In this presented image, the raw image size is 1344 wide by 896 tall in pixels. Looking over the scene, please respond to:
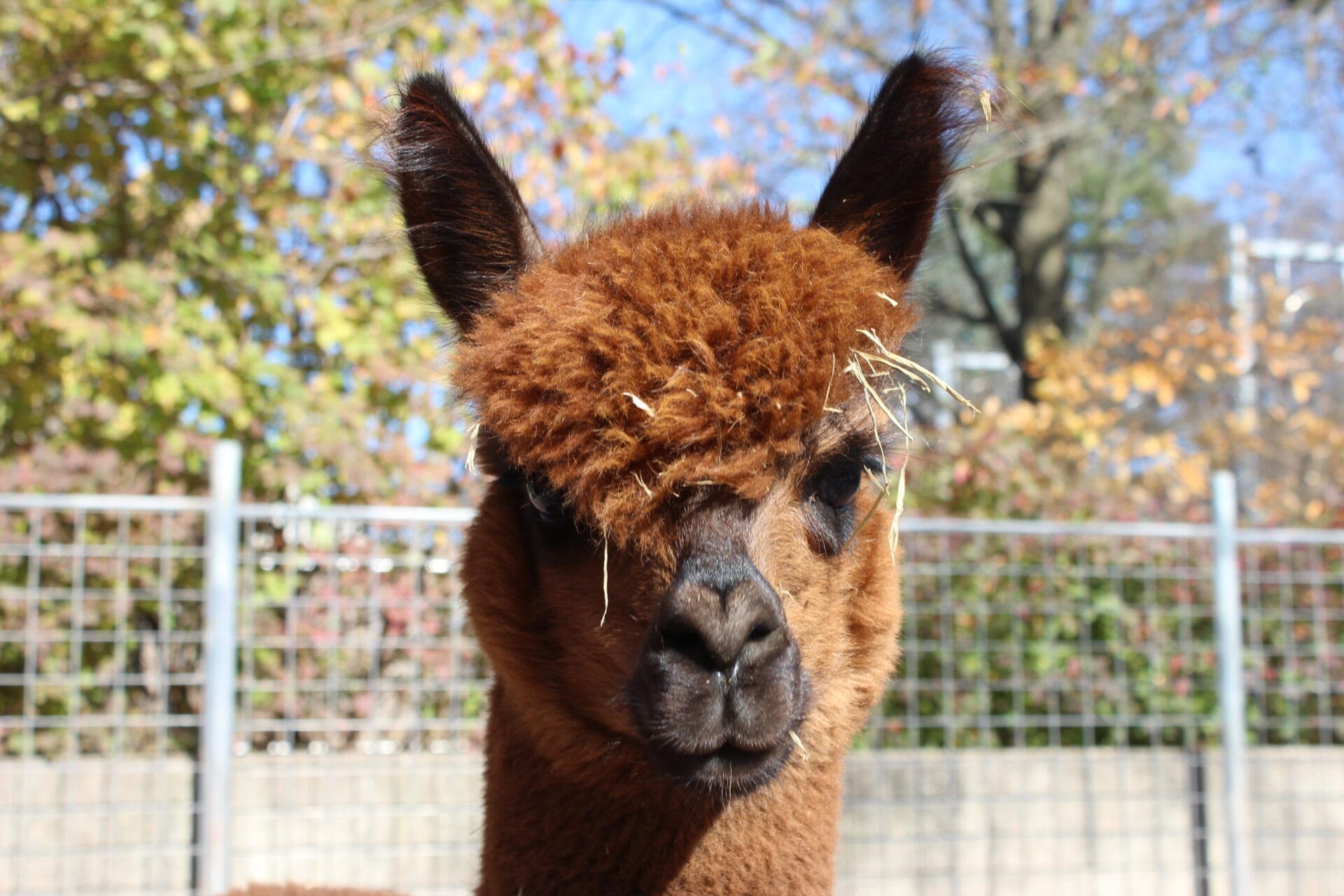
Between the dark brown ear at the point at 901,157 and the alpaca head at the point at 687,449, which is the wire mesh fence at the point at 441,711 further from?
the dark brown ear at the point at 901,157

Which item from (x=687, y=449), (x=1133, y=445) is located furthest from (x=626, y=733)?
(x=1133, y=445)

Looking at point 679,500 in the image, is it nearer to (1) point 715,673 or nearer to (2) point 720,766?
(1) point 715,673

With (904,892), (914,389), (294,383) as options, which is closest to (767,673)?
(914,389)

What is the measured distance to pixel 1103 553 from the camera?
21.7ft

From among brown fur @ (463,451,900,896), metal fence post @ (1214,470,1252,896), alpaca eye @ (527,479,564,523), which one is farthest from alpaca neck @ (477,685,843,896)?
metal fence post @ (1214,470,1252,896)

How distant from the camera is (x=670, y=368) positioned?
71.7 inches

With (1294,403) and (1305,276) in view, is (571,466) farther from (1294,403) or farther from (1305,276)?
(1305,276)

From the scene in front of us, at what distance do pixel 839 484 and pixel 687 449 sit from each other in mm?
425

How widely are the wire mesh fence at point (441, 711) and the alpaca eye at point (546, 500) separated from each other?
2975mm

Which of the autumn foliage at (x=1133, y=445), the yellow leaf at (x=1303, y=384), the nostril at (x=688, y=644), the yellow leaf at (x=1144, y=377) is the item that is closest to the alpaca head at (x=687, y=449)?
the nostril at (x=688, y=644)

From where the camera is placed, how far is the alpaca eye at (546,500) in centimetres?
202

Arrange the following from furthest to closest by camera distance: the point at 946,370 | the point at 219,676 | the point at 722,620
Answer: the point at 946,370
the point at 219,676
the point at 722,620

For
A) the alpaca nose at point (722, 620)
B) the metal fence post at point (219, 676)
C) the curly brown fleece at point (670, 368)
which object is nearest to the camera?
the alpaca nose at point (722, 620)

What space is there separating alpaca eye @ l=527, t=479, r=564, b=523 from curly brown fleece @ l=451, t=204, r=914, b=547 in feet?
0.15
